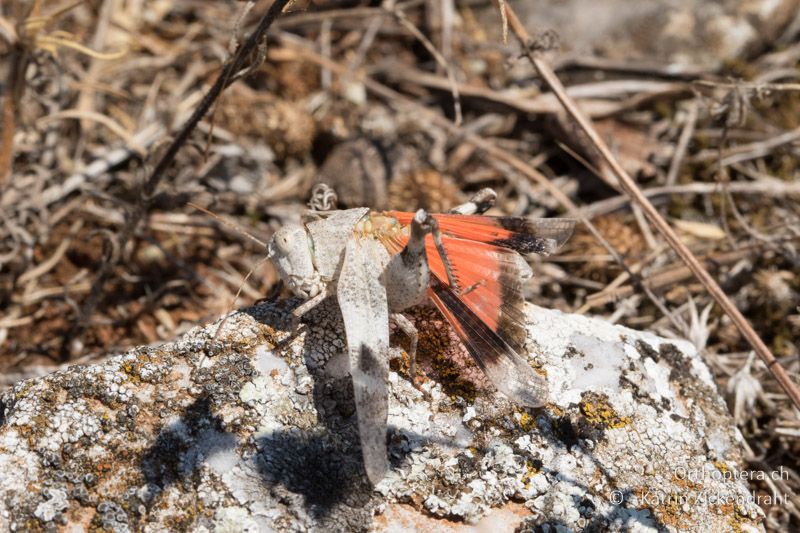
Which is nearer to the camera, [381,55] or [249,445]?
[249,445]

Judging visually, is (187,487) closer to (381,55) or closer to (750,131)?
(381,55)

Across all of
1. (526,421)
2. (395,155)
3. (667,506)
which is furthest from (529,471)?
(395,155)

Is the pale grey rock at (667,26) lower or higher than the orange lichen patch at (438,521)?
higher

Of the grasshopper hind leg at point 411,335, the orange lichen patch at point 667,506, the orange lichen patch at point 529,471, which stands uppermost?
the grasshopper hind leg at point 411,335

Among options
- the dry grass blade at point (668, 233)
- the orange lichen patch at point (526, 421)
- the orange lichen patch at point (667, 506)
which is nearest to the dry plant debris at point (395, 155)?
the dry grass blade at point (668, 233)

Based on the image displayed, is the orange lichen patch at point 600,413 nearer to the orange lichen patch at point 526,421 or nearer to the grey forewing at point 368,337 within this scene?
the orange lichen patch at point 526,421

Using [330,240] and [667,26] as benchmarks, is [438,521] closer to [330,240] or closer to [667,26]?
[330,240]

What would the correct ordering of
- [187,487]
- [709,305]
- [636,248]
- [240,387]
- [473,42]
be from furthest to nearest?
[473,42], [636,248], [709,305], [240,387], [187,487]

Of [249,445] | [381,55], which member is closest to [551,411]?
[249,445]
